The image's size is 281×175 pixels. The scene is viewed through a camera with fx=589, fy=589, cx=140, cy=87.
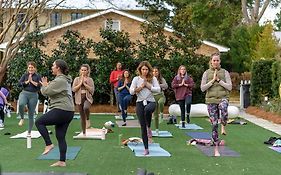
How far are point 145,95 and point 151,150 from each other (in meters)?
1.07

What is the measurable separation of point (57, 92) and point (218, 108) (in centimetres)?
319

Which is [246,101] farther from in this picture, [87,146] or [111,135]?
[87,146]

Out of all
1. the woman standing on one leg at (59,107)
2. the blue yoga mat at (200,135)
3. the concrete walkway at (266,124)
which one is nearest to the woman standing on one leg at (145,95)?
the woman standing on one leg at (59,107)

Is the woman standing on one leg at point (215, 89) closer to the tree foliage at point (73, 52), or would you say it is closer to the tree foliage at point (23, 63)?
the tree foliage at point (73, 52)

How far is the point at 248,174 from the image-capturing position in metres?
8.22

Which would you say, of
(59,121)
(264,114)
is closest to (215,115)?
(59,121)

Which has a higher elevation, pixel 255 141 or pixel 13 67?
pixel 13 67

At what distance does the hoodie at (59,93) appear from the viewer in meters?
8.53

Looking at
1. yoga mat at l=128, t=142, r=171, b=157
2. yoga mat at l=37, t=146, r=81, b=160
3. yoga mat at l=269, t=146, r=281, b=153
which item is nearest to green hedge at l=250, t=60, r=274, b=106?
yoga mat at l=269, t=146, r=281, b=153

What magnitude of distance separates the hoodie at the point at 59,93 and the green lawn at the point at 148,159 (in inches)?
35.6

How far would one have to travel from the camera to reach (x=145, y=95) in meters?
10.1

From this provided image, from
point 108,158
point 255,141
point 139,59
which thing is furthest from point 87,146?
point 139,59

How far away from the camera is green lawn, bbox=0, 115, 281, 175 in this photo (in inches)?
333

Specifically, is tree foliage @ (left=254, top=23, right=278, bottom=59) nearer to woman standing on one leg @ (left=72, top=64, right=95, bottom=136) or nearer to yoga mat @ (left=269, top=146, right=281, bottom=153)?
woman standing on one leg @ (left=72, top=64, right=95, bottom=136)
